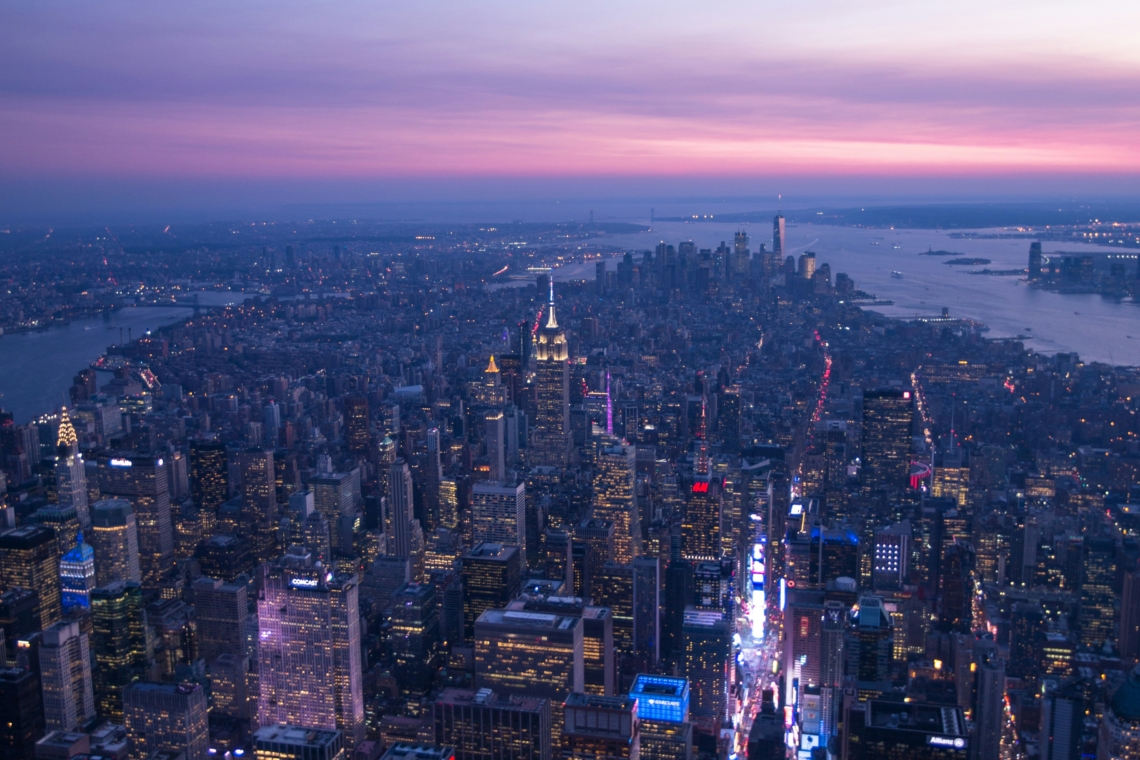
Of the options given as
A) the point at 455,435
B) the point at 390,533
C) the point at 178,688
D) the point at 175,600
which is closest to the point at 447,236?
the point at 455,435

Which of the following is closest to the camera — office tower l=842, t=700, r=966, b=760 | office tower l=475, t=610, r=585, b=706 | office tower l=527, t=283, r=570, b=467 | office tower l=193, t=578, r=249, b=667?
office tower l=842, t=700, r=966, b=760

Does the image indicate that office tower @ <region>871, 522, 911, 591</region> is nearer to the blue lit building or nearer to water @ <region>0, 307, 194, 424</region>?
the blue lit building

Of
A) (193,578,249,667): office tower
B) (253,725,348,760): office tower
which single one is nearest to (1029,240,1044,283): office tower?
(193,578,249,667): office tower

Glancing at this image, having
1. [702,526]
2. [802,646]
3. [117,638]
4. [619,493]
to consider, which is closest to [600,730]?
[802,646]

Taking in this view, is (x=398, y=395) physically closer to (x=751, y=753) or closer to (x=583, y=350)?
(x=583, y=350)

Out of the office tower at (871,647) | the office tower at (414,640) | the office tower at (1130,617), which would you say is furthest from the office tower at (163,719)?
the office tower at (1130,617)

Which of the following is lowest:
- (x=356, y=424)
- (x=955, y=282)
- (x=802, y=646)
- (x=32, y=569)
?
(x=802, y=646)

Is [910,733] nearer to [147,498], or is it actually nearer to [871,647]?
[871,647]
